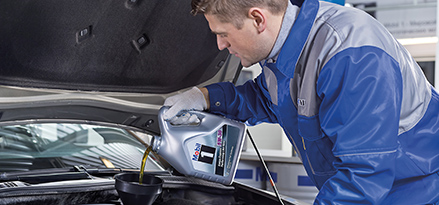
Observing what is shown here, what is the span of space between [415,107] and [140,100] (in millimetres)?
947

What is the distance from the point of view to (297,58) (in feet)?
3.39

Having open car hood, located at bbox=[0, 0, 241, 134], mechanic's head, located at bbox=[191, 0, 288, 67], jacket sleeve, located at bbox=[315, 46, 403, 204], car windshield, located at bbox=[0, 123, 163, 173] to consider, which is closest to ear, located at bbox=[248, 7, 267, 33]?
mechanic's head, located at bbox=[191, 0, 288, 67]

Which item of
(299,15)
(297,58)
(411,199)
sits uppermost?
(299,15)

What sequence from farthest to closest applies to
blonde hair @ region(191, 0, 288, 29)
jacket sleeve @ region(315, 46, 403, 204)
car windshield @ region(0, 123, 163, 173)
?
car windshield @ region(0, 123, 163, 173), blonde hair @ region(191, 0, 288, 29), jacket sleeve @ region(315, 46, 403, 204)

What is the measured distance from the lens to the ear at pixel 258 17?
38.9 inches

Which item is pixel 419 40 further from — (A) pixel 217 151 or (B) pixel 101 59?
(B) pixel 101 59

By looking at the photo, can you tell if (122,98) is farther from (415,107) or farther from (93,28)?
(415,107)

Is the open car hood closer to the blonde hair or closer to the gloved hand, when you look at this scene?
the gloved hand

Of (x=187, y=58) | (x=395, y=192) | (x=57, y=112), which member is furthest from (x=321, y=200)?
(x=57, y=112)

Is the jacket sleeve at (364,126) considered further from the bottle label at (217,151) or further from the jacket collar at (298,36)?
the bottle label at (217,151)

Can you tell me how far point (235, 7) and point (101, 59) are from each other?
0.59 metres

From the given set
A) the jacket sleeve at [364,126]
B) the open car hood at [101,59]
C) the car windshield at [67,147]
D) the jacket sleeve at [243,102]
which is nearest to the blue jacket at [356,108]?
the jacket sleeve at [364,126]

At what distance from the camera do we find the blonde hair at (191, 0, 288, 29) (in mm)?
985

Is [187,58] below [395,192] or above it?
above
